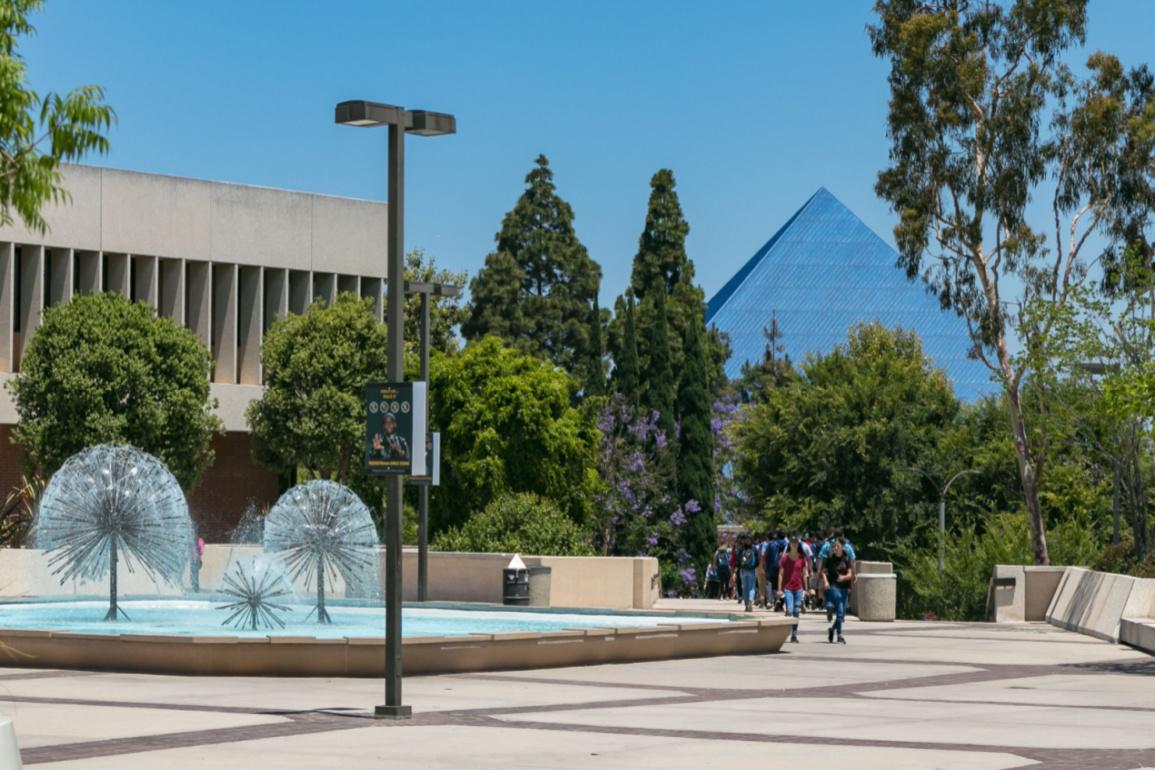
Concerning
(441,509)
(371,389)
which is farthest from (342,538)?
(441,509)

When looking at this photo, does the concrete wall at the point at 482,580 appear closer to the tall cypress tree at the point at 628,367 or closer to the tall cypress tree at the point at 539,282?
the tall cypress tree at the point at 628,367

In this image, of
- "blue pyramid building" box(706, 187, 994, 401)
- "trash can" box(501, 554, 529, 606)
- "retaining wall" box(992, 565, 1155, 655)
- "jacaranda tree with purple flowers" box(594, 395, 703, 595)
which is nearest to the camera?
"retaining wall" box(992, 565, 1155, 655)

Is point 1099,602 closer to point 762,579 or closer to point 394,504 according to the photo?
point 762,579

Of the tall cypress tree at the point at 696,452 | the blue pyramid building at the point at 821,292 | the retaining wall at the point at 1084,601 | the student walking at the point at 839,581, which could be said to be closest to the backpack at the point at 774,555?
the retaining wall at the point at 1084,601

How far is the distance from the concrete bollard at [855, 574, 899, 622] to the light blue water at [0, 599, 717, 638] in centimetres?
839

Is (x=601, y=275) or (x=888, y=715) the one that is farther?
(x=601, y=275)

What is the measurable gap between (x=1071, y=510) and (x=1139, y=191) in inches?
478

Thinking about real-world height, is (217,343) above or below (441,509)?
above

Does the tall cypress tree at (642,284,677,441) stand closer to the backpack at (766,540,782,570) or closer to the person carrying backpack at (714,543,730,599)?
the person carrying backpack at (714,543,730,599)

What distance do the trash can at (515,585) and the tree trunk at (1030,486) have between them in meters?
14.7

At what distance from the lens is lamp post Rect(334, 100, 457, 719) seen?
17.1 meters

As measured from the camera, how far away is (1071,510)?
6025cm

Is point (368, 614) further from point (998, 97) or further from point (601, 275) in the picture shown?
point (601, 275)

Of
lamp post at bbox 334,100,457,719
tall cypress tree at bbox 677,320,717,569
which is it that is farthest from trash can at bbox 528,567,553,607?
tall cypress tree at bbox 677,320,717,569
